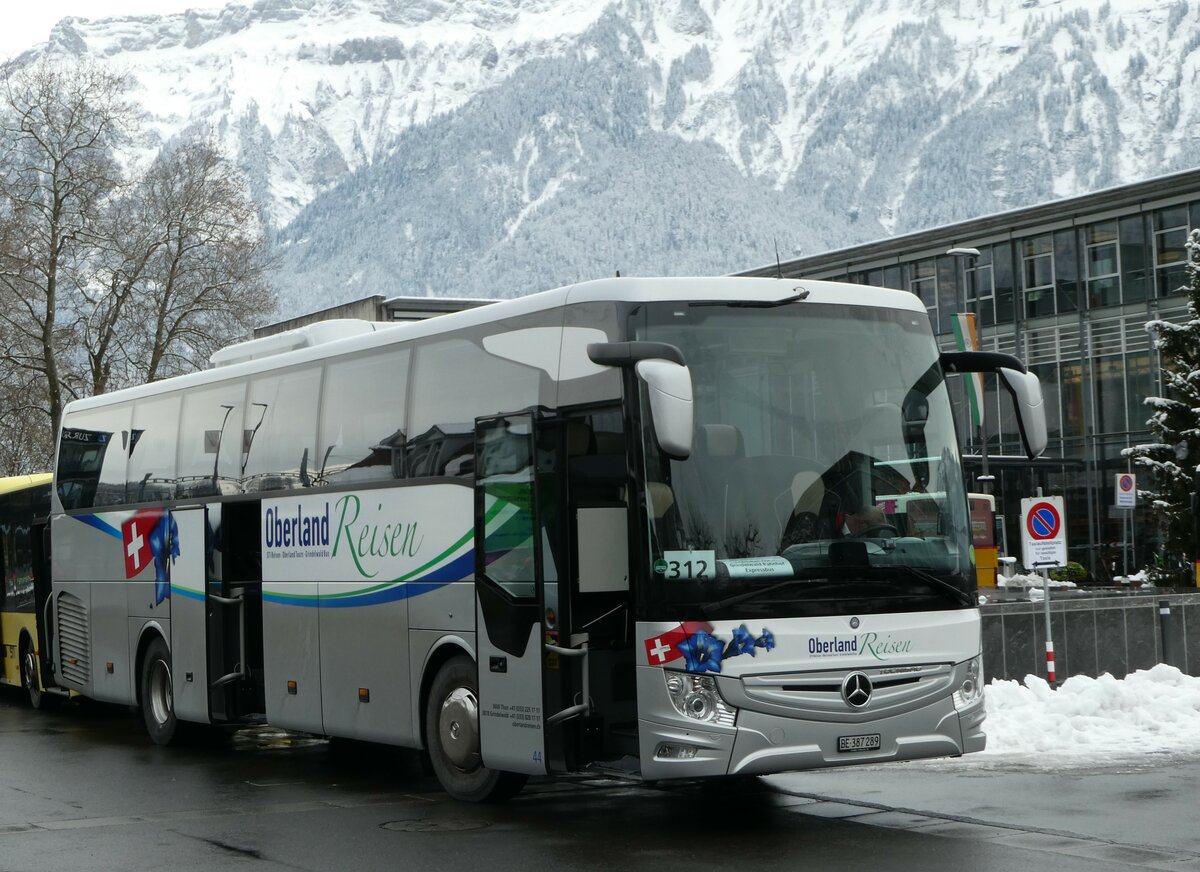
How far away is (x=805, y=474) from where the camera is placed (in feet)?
33.4

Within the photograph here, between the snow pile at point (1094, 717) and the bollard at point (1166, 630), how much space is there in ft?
7.38

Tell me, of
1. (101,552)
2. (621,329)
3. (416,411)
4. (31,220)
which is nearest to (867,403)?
(621,329)

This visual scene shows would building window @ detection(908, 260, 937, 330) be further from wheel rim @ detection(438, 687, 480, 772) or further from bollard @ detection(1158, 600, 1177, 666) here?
wheel rim @ detection(438, 687, 480, 772)

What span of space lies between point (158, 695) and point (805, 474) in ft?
29.7

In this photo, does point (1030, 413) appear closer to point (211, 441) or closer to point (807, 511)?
point (807, 511)

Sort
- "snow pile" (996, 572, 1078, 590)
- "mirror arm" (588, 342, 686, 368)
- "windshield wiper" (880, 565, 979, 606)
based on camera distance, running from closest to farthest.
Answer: "mirror arm" (588, 342, 686, 368) < "windshield wiper" (880, 565, 979, 606) < "snow pile" (996, 572, 1078, 590)

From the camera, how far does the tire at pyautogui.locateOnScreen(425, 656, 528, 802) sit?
38.1ft

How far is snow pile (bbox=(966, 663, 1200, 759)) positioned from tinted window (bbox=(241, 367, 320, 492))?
241 inches

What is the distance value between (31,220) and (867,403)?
4103 cm

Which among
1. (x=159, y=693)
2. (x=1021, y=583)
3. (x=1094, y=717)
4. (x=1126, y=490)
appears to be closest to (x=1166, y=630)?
(x=1094, y=717)

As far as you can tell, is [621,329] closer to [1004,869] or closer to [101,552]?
[1004,869]

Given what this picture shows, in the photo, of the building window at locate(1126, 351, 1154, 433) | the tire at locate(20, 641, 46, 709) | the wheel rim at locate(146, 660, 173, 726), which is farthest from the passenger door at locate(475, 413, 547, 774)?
the building window at locate(1126, 351, 1154, 433)

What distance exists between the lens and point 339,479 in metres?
13.4

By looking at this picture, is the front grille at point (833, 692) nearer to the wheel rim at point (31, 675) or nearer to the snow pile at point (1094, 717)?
the snow pile at point (1094, 717)
